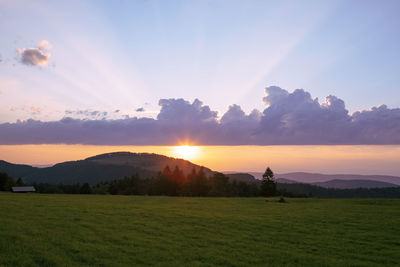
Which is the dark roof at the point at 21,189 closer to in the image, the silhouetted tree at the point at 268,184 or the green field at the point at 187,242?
the silhouetted tree at the point at 268,184

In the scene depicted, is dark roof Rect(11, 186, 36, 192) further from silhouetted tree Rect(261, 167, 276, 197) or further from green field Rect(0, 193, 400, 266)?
green field Rect(0, 193, 400, 266)

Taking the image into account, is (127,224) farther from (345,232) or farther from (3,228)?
(345,232)

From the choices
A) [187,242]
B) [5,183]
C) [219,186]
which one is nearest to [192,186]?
[219,186]

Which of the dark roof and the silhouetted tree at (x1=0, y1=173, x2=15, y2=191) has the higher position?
the silhouetted tree at (x1=0, y1=173, x2=15, y2=191)

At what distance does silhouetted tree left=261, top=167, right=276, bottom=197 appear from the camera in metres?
95.2

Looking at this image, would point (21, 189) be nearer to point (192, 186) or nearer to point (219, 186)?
point (192, 186)

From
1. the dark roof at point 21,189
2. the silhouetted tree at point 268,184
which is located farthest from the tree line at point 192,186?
the dark roof at point 21,189

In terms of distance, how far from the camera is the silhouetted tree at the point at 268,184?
9519 centimetres

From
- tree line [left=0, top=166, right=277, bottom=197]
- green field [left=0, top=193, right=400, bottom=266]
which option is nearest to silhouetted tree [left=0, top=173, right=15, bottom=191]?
tree line [left=0, top=166, right=277, bottom=197]

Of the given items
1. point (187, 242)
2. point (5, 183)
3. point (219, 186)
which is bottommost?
point (187, 242)

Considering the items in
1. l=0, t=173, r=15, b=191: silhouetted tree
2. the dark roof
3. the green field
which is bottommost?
the green field

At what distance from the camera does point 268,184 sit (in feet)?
313

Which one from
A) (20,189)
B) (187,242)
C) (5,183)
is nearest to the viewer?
(187,242)

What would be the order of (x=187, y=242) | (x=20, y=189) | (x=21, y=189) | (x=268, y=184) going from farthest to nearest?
(x=21, y=189) < (x=20, y=189) < (x=268, y=184) < (x=187, y=242)
